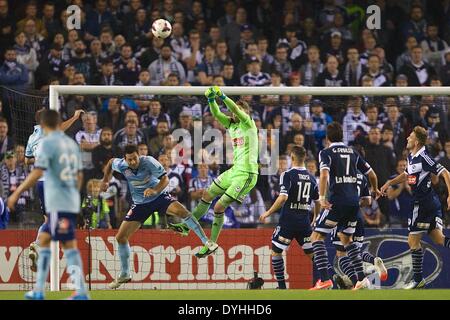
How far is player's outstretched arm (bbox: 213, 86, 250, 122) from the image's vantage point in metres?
16.5

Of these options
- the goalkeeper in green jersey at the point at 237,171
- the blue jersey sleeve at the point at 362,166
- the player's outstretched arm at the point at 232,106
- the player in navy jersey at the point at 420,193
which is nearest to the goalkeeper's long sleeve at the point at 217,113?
the goalkeeper in green jersey at the point at 237,171

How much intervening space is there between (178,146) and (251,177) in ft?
11.0

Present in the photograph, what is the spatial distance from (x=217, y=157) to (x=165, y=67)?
3368 millimetres

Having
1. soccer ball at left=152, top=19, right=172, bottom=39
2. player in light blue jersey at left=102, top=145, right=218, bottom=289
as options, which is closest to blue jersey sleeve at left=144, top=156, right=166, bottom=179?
player in light blue jersey at left=102, top=145, right=218, bottom=289

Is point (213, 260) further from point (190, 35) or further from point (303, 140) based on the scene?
point (190, 35)

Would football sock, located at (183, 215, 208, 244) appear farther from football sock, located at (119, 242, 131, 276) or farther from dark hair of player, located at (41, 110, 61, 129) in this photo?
dark hair of player, located at (41, 110, 61, 129)

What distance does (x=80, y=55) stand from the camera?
22.7 meters

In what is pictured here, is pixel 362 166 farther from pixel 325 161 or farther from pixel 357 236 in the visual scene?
pixel 357 236

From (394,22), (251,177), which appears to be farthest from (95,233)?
(394,22)

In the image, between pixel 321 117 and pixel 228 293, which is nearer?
pixel 228 293

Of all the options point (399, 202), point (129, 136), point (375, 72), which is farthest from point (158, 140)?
point (375, 72)

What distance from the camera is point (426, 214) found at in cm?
1711

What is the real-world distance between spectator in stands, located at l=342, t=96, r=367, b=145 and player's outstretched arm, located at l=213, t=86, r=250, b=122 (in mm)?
3895

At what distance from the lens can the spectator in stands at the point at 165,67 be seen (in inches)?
903
